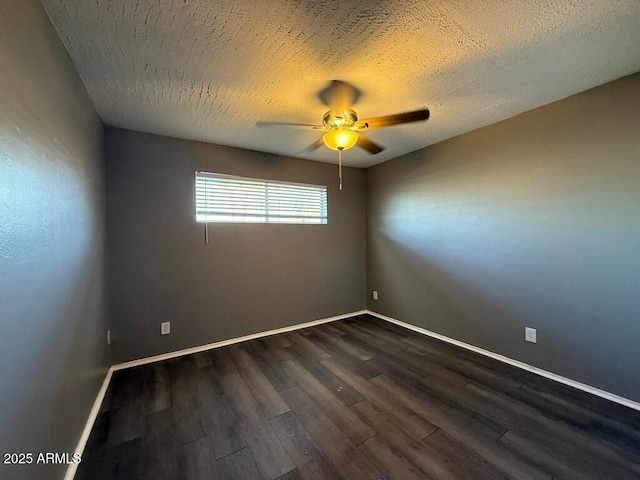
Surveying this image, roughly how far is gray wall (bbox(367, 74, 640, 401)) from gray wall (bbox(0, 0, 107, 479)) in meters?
3.20

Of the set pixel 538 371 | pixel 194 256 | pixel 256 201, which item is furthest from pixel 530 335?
pixel 194 256

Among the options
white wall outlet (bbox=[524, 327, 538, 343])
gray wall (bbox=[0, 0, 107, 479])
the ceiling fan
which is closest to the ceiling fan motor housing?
the ceiling fan

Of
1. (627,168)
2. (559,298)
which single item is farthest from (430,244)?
(627,168)

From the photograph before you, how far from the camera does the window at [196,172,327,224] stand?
2.90 m

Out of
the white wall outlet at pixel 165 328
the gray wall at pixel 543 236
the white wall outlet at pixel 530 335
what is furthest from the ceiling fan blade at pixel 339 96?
the white wall outlet at pixel 165 328

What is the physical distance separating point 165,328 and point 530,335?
3.47 m

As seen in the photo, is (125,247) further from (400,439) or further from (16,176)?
(400,439)

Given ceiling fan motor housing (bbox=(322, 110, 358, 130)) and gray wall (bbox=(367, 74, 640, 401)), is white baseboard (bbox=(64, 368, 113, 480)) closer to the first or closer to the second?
ceiling fan motor housing (bbox=(322, 110, 358, 130))

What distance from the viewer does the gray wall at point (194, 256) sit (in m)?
2.50

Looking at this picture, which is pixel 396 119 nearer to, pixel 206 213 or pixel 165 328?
pixel 206 213

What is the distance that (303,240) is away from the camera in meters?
3.52

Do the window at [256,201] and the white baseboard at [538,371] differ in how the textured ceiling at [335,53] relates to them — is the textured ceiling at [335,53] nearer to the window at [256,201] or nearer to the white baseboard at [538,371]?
the window at [256,201]

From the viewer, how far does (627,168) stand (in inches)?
71.2

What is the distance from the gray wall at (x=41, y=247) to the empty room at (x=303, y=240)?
0.02m
